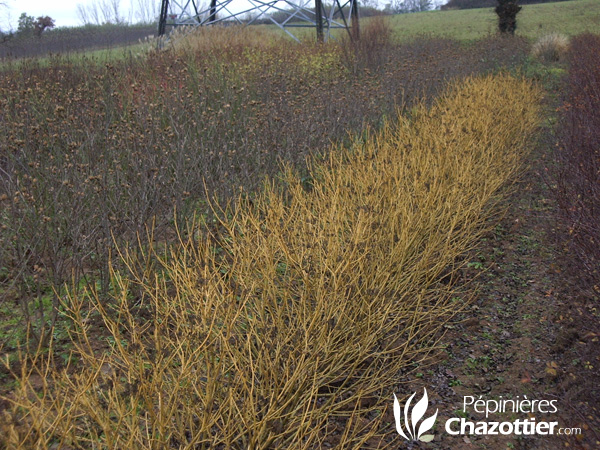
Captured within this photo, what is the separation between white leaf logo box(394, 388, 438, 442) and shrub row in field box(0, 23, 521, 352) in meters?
1.74

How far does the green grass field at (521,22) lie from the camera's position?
26.0 m

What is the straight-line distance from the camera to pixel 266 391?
257cm

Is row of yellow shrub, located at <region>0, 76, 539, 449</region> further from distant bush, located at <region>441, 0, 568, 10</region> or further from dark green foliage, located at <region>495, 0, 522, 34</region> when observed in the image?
distant bush, located at <region>441, 0, 568, 10</region>

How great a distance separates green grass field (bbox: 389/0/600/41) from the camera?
26.0 meters

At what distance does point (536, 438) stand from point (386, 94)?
23.4 feet

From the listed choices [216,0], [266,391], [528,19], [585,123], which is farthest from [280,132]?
[528,19]

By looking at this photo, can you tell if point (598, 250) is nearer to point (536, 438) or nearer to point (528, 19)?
point (536, 438)

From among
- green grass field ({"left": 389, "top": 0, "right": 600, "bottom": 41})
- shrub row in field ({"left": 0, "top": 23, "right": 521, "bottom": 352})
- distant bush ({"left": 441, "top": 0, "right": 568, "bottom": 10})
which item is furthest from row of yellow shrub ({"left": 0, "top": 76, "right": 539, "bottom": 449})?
distant bush ({"left": 441, "top": 0, "right": 568, "bottom": 10})

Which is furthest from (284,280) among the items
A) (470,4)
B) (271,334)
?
(470,4)

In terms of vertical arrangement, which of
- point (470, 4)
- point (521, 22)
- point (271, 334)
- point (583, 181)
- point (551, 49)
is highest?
point (470, 4)

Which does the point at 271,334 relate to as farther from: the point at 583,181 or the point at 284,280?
the point at 583,181

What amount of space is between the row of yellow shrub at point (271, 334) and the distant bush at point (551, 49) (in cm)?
1461

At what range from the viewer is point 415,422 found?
9.12 ft

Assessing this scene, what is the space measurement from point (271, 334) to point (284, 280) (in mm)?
433
